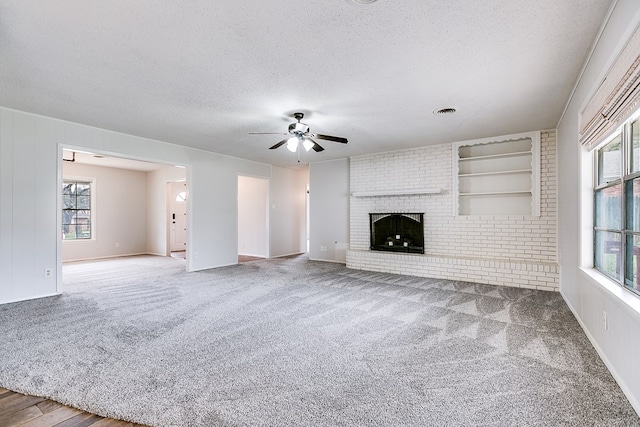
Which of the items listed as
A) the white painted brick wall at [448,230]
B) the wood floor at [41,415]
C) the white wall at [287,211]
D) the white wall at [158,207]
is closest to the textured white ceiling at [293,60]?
the white painted brick wall at [448,230]

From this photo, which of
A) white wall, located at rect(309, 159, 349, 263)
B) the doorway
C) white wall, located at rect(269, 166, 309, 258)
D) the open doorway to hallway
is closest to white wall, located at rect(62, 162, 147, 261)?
the open doorway to hallway

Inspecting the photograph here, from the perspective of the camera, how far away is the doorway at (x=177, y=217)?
8820 millimetres

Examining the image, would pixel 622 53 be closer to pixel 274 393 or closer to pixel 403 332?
pixel 403 332

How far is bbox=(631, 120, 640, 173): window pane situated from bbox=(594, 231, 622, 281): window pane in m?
0.57

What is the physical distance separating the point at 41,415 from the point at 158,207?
25.7ft

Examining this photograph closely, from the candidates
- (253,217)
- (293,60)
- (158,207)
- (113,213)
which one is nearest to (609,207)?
(293,60)

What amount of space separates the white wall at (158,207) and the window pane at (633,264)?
8.50 metres

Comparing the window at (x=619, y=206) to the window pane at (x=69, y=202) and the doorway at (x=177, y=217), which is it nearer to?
the doorway at (x=177, y=217)

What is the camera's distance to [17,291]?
3957mm

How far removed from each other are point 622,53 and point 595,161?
4.51ft

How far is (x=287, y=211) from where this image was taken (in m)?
8.40

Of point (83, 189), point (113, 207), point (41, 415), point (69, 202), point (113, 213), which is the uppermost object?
point (83, 189)

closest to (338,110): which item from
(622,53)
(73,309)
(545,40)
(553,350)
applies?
(545,40)

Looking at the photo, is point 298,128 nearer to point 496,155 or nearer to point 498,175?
point 496,155
